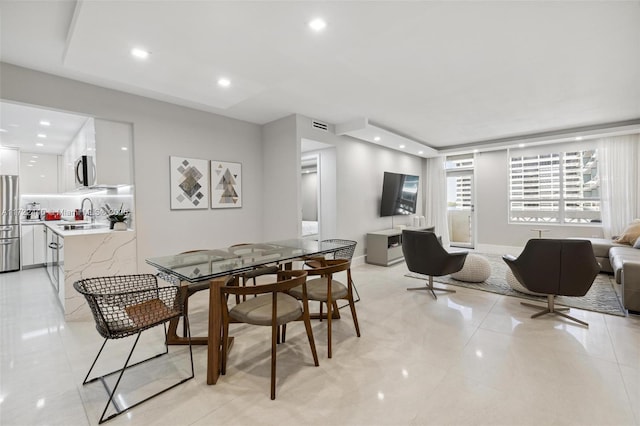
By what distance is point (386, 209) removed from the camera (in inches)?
249

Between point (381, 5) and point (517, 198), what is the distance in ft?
21.3

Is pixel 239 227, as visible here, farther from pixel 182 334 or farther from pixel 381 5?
pixel 381 5

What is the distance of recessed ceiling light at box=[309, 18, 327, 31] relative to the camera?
7.14 feet

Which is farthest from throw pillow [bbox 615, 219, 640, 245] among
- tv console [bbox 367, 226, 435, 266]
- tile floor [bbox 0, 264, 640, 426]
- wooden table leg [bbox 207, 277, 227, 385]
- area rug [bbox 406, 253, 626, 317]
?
wooden table leg [bbox 207, 277, 227, 385]

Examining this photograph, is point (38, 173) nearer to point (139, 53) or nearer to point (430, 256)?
point (139, 53)

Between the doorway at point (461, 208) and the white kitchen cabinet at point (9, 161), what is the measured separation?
31.5 ft

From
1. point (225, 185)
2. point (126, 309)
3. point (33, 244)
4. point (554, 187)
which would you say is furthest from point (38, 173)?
point (554, 187)

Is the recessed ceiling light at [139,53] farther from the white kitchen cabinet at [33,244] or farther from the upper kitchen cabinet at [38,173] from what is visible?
the upper kitchen cabinet at [38,173]

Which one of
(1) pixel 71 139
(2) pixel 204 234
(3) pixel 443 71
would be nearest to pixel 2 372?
(2) pixel 204 234

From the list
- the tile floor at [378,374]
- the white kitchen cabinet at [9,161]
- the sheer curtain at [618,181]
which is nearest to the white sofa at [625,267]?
the tile floor at [378,374]

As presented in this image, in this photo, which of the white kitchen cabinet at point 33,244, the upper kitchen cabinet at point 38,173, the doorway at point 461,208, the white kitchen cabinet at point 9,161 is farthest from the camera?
the doorway at point 461,208

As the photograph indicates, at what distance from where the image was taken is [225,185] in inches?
176

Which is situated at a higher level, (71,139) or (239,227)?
(71,139)

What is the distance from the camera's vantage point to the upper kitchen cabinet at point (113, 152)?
336 cm
